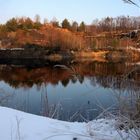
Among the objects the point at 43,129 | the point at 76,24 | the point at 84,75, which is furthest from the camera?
the point at 76,24

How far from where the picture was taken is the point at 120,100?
1.61m

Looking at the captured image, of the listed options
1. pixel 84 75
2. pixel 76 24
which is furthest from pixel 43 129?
pixel 76 24

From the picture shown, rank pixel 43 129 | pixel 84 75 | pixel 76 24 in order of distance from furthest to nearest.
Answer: pixel 76 24 → pixel 84 75 → pixel 43 129

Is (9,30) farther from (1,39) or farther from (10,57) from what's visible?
(10,57)

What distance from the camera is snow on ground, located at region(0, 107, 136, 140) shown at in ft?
5.94

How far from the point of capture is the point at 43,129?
6.49 ft

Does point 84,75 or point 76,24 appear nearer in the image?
point 84,75

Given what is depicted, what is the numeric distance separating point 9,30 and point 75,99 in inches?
1452

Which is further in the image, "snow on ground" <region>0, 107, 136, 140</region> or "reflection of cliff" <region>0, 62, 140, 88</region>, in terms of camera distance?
"reflection of cliff" <region>0, 62, 140, 88</region>

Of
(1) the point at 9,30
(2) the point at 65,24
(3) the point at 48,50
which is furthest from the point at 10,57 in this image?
(2) the point at 65,24

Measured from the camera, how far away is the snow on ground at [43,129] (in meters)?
1.81

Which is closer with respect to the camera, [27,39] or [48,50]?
[48,50]

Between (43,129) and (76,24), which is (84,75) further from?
(76,24)

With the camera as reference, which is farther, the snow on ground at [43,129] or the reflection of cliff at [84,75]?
the reflection of cliff at [84,75]
